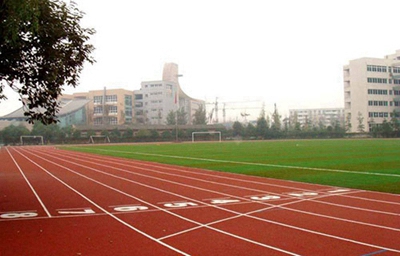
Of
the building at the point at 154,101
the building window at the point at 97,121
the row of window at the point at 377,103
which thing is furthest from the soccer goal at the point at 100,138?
the row of window at the point at 377,103

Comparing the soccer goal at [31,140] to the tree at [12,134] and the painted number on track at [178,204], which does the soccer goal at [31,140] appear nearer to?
the tree at [12,134]

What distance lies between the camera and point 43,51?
973 cm

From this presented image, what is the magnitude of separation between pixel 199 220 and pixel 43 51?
5.32 m

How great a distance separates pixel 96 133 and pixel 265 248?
80.7m

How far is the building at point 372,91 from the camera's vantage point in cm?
8831

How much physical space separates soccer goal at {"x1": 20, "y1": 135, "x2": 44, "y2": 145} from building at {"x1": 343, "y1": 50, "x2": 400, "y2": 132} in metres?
63.0

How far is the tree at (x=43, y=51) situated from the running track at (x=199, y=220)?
2993 millimetres

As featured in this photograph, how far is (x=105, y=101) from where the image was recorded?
378ft

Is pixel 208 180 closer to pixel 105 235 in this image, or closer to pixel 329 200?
pixel 329 200

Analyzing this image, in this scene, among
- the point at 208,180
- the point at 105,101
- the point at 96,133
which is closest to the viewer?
the point at 208,180

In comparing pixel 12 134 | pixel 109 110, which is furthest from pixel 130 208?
pixel 109 110

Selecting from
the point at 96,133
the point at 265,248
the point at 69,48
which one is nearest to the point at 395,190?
the point at 265,248

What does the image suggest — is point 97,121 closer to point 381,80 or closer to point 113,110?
point 113,110

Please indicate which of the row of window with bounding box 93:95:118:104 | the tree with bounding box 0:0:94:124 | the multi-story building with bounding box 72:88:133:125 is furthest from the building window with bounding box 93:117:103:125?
the tree with bounding box 0:0:94:124
